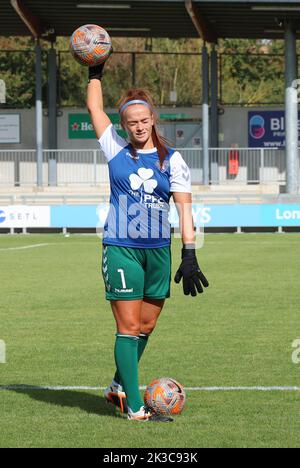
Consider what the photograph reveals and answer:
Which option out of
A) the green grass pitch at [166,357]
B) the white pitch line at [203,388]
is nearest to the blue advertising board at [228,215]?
the green grass pitch at [166,357]

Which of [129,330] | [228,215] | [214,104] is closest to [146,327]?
[129,330]

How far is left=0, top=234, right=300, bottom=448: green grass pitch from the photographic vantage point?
7.44 meters

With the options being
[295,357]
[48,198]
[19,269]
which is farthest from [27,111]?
[295,357]

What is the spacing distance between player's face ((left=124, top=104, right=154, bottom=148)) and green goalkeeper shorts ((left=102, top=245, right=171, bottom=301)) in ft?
2.48

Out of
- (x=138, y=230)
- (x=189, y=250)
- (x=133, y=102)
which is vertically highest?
(x=133, y=102)

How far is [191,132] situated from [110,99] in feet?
51.2

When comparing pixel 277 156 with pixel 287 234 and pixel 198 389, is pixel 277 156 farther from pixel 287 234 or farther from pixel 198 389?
pixel 198 389

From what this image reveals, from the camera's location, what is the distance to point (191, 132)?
45.4 metres

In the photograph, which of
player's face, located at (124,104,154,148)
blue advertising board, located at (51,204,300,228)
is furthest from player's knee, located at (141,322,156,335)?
blue advertising board, located at (51,204,300,228)

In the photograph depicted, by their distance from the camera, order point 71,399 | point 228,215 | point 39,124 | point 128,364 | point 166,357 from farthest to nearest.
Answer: point 39,124 < point 228,215 < point 166,357 < point 71,399 < point 128,364

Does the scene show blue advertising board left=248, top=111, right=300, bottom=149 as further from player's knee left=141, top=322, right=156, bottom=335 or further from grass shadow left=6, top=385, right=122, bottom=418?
player's knee left=141, top=322, right=156, bottom=335

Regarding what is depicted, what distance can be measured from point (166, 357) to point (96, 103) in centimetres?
357

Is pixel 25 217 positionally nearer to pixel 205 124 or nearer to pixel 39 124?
pixel 39 124

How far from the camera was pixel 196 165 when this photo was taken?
1658 inches
